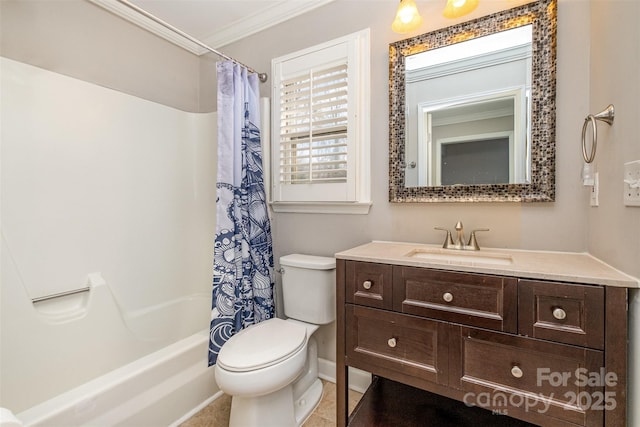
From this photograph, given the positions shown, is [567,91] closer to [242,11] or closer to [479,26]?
[479,26]

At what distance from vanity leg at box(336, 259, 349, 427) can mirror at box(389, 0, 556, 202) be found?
576mm

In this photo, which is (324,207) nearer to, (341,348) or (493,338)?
(341,348)

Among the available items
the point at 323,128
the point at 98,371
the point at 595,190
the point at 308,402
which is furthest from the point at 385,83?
the point at 98,371

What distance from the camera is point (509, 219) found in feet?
4.42

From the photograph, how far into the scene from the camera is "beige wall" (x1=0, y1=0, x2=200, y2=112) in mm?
1570

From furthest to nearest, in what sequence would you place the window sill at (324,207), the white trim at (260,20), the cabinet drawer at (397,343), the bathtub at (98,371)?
1. the white trim at (260,20)
2. the window sill at (324,207)
3. the bathtub at (98,371)
4. the cabinet drawer at (397,343)

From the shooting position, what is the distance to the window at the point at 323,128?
167 cm

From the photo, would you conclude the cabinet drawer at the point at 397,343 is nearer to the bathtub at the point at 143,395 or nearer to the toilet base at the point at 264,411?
the toilet base at the point at 264,411

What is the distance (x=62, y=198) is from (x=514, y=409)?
2354mm

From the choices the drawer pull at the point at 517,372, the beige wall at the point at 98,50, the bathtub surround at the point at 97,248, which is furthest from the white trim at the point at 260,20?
the drawer pull at the point at 517,372

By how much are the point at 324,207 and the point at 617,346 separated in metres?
1.37

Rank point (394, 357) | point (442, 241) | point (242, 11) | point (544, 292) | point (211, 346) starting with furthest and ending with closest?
point (242, 11)
point (211, 346)
point (442, 241)
point (394, 357)
point (544, 292)

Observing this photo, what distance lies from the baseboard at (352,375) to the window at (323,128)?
98 centimetres

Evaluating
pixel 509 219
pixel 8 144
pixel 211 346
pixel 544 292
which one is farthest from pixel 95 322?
pixel 509 219
